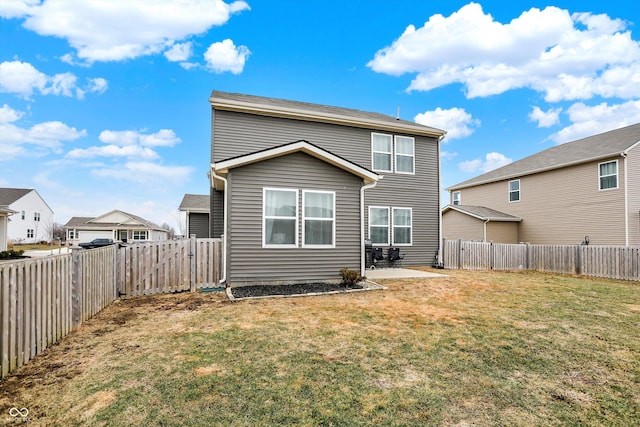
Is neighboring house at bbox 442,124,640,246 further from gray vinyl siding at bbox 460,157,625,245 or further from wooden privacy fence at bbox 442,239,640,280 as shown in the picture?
wooden privacy fence at bbox 442,239,640,280

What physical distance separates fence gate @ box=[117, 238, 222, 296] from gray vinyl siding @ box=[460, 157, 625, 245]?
1777 cm

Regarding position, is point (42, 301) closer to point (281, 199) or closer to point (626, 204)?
point (281, 199)

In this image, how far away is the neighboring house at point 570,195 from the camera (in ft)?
46.9

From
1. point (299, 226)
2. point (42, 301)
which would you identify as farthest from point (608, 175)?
point (42, 301)

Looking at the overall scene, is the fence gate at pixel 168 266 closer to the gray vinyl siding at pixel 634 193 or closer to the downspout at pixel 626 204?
the downspout at pixel 626 204

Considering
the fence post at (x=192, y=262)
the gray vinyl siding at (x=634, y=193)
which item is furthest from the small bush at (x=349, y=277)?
the gray vinyl siding at (x=634, y=193)

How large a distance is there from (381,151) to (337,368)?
11.3 meters

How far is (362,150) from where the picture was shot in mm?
13172

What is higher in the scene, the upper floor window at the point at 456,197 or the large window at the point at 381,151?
the large window at the point at 381,151

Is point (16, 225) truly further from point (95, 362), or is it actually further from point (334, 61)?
point (95, 362)

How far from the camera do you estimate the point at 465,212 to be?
1853cm

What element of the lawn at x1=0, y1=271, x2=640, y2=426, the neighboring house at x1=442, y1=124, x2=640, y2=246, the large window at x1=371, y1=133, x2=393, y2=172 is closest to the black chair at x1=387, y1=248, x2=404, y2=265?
the large window at x1=371, y1=133, x2=393, y2=172

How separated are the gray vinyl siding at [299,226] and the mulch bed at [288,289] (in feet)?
0.68

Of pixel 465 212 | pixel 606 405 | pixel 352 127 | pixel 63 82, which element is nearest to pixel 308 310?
pixel 606 405
